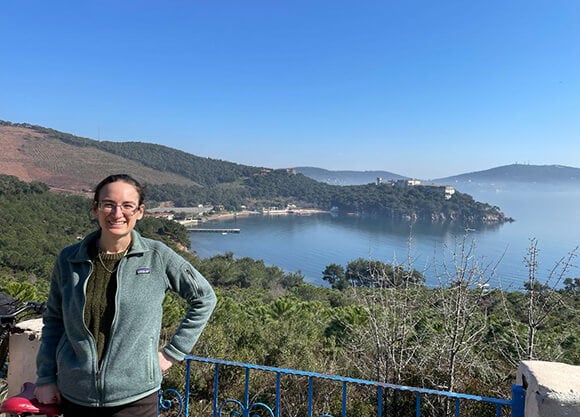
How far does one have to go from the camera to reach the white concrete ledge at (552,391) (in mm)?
1170

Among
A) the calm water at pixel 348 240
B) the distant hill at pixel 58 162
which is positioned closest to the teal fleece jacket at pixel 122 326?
the calm water at pixel 348 240

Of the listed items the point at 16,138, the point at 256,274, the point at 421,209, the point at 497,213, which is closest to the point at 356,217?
the point at 421,209

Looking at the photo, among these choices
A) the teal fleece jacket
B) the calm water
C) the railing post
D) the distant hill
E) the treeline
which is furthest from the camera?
the treeline

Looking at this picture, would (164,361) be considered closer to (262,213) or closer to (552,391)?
(552,391)

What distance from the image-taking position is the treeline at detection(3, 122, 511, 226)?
81.9 meters

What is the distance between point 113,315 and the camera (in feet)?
3.83

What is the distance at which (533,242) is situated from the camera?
4.04m

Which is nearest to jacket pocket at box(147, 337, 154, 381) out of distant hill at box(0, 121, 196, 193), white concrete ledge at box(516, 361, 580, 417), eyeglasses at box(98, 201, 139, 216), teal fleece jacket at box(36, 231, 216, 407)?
teal fleece jacket at box(36, 231, 216, 407)

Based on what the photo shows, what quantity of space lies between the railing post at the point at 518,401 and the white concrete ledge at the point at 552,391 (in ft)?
0.09

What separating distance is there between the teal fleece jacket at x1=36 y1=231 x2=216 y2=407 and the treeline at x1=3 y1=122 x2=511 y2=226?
240 feet

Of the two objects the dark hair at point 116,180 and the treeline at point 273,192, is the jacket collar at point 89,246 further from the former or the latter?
the treeline at point 273,192

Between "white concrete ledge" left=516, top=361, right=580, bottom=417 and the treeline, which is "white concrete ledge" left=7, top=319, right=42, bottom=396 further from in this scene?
the treeline

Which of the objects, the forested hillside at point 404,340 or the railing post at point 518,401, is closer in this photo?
the railing post at point 518,401

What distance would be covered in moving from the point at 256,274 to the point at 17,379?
2831 centimetres
